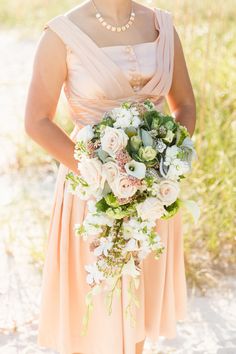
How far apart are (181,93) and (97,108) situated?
1.28 feet

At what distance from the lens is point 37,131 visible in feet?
7.79

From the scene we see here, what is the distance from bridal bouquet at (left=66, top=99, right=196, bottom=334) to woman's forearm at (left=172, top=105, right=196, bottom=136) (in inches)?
15.1

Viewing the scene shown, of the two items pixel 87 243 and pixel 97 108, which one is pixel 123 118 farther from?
pixel 87 243

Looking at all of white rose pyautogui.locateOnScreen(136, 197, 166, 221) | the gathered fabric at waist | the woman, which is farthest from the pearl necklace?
white rose pyautogui.locateOnScreen(136, 197, 166, 221)

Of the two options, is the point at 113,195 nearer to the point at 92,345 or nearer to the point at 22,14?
the point at 92,345

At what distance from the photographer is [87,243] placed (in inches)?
100

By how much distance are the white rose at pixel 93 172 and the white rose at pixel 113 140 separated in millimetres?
56

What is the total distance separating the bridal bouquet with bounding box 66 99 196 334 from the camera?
207 centimetres

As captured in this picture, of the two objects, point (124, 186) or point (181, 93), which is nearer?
point (124, 186)

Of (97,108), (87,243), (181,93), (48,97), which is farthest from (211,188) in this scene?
(48,97)

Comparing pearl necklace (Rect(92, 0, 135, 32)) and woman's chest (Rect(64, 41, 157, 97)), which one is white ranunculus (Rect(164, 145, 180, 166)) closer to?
woman's chest (Rect(64, 41, 157, 97))

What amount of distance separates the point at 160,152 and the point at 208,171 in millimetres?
2388

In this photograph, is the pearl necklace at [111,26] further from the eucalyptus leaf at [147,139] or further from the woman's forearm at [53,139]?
the eucalyptus leaf at [147,139]

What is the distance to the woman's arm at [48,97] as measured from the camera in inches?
91.3
